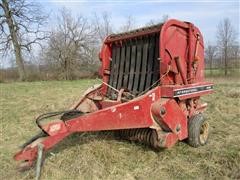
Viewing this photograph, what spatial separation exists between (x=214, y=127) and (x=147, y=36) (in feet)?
8.30

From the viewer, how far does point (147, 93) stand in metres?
4.79

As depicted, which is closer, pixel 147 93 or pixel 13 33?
pixel 147 93

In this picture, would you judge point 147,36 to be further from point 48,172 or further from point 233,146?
point 48,172

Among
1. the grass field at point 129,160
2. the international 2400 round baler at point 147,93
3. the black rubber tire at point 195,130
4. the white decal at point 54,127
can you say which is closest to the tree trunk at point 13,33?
the grass field at point 129,160

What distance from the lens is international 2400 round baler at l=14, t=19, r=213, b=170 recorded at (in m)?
4.39

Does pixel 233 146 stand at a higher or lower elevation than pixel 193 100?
lower

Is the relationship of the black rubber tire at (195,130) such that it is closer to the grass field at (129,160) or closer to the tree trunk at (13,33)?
the grass field at (129,160)

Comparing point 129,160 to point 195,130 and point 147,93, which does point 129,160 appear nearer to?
point 147,93

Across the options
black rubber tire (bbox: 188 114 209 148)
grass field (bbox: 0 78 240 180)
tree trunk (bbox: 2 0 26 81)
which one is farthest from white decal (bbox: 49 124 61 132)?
tree trunk (bbox: 2 0 26 81)

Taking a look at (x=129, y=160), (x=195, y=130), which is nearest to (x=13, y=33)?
(x=195, y=130)

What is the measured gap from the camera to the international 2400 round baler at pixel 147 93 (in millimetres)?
4395

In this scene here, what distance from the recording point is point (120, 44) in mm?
6066

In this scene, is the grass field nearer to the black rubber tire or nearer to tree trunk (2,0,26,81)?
the black rubber tire

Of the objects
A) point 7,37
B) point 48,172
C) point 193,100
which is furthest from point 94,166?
point 7,37
